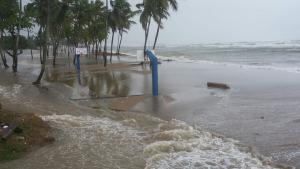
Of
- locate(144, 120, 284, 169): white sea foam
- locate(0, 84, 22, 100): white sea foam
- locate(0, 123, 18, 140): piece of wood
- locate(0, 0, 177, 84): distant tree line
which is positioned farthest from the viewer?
locate(0, 0, 177, 84): distant tree line

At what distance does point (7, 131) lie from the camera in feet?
25.2

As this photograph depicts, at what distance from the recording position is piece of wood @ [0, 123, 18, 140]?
743 centimetres

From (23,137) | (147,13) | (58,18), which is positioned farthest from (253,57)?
(23,137)

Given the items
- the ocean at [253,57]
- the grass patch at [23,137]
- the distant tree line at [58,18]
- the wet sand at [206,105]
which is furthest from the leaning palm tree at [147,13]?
the grass patch at [23,137]

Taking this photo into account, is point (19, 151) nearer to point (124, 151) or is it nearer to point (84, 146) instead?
point (84, 146)

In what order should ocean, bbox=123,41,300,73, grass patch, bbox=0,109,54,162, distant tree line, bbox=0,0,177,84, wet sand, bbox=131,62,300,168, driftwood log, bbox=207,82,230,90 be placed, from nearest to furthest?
1. grass patch, bbox=0,109,54,162
2. wet sand, bbox=131,62,300,168
3. driftwood log, bbox=207,82,230,90
4. distant tree line, bbox=0,0,177,84
5. ocean, bbox=123,41,300,73

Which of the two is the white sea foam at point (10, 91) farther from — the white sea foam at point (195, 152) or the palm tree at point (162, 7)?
the palm tree at point (162, 7)

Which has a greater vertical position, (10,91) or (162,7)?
(162,7)

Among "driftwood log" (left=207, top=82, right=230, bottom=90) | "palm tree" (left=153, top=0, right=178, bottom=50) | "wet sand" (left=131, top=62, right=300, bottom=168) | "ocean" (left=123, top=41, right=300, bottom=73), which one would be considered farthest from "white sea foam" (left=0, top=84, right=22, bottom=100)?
"palm tree" (left=153, top=0, right=178, bottom=50)

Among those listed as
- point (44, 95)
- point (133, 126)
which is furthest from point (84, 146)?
point (44, 95)

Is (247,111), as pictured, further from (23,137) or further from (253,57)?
(253,57)

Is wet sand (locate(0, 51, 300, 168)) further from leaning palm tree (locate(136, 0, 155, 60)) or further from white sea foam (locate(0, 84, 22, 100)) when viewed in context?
leaning palm tree (locate(136, 0, 155, 60))

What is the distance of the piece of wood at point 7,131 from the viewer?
293 inches

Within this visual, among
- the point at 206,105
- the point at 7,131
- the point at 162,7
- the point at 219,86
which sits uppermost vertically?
the point at 162,7
